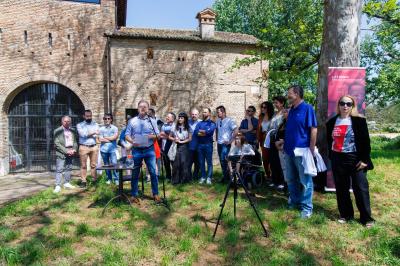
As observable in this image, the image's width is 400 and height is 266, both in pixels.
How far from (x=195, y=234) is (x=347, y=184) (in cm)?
234

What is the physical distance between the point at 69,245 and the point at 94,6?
12023 millimetres

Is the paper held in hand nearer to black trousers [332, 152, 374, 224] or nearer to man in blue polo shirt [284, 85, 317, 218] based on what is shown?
man in blue polo shirt [284, 85, 317, 218]

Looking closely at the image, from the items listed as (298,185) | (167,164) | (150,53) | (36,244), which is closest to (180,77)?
(150,53)

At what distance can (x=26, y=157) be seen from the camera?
13195 mm

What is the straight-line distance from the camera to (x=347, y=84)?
554cm

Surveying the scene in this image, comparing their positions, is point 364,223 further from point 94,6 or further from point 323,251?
point 94,6

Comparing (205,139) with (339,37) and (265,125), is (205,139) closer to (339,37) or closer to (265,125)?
(265,125)

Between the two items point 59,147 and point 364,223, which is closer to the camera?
point 364,223

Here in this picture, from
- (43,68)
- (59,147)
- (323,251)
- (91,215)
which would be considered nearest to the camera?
(323,251)

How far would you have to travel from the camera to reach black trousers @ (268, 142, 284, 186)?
6286mm

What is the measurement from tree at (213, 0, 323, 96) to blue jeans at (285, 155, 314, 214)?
7739 millimetres

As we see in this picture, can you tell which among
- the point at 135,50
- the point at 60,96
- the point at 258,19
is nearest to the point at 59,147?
the point at 60,96

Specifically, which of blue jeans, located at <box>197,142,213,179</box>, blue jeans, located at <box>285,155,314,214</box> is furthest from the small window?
blue jeans, located at <box>285,155,314,214</box>

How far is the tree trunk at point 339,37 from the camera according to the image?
5.75 meters
